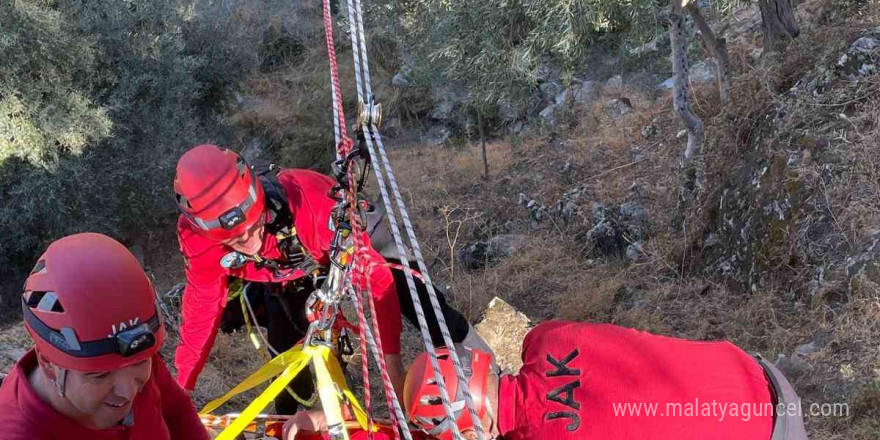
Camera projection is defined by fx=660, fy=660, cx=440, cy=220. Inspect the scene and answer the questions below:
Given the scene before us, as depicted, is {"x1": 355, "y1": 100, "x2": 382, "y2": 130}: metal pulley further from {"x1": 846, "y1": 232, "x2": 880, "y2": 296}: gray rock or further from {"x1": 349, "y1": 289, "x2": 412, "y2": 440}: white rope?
{"x1": 846, "y1": 232, "x2": 880, "y2": 296}: gray rock

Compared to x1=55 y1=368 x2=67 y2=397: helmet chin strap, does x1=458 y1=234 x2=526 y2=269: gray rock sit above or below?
below

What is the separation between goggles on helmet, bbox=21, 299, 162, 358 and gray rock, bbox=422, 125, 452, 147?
1058 cm

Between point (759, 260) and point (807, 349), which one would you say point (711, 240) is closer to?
point (759, 260)

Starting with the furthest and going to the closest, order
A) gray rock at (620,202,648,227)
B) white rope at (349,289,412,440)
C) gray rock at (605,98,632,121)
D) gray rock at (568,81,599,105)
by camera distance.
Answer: gray rock at (568,81,599,105)
gray rock at (605,98,632,121)
gray rock at (620,202,648,227)
white rope at (349,289,412,440)

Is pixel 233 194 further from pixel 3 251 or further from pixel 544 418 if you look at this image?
pixel 3 251

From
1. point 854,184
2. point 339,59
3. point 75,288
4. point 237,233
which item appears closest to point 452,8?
point 854,184

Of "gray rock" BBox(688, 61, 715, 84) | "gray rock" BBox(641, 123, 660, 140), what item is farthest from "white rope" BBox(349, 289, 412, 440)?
"gray rock" BBox(688, 61, 715, 84)

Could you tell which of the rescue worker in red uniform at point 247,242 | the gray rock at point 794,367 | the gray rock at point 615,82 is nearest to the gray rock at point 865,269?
the gray rock at point 794,367

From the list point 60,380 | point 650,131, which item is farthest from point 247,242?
point 650,131

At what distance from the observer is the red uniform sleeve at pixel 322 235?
2.47 meters

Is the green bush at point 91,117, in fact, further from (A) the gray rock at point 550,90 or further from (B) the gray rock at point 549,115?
(A) the gray rock at point 550,90

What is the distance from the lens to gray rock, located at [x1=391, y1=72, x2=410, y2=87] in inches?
485

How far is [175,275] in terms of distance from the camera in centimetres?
888

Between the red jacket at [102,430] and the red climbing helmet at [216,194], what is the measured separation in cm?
71
